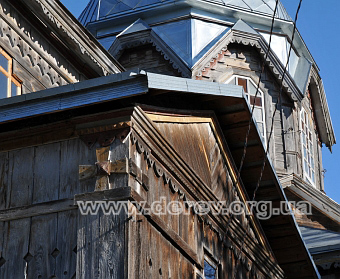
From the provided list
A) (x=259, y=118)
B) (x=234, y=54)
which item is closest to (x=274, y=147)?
(x=259, y=118)

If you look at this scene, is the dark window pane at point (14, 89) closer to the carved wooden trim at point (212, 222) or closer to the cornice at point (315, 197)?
the carved wooden trim at point (212, 222)

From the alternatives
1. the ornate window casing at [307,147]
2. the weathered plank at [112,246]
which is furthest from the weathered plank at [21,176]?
the ornate window casing at [307,147]

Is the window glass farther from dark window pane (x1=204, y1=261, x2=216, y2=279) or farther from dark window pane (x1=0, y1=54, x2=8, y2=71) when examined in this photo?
dark window pane (x1=0, y1=54, x2=8, y2=71)

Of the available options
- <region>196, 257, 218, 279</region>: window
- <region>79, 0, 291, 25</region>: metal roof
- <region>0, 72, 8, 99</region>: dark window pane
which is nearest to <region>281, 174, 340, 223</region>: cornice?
<region>79, 0, 291, 25</region>: metal roof

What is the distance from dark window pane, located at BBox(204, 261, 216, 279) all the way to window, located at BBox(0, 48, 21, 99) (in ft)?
12.9

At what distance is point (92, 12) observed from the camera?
2386 centimetres

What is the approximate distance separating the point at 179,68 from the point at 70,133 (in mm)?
13191

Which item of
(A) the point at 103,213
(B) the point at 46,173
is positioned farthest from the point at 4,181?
A: (A) the point at 103,213

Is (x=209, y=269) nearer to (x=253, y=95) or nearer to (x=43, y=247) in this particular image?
(x=43, y=247)

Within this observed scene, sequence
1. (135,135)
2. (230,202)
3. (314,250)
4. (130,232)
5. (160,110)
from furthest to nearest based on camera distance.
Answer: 1. (314,250)
2. (230,202)
3. (160,110)
4. (135,135)
5. (130,232)

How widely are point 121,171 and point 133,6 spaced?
15.3m

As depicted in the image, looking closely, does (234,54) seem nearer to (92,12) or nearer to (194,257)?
(92,12)

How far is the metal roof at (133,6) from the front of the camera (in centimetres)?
2297

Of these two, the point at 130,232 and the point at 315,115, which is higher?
the point at 315,115
